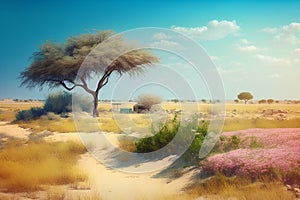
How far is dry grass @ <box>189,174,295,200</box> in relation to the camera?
6652 millimetres

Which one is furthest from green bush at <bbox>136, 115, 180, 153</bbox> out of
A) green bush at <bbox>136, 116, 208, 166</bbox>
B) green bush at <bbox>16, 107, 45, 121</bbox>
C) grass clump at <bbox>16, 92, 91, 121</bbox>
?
green bush at <bbox>16, 107, 45, 121</bbox>

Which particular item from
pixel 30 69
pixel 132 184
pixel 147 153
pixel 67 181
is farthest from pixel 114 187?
pixel 30 69

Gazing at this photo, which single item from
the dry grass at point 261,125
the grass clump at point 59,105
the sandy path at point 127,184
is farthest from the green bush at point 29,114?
the dry grass at point 261,125

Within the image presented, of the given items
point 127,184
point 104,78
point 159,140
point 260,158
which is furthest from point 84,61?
point 260,158

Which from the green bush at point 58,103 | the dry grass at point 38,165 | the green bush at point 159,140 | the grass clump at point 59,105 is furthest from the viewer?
the green bush at point 58,103

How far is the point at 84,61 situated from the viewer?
56.1 feet

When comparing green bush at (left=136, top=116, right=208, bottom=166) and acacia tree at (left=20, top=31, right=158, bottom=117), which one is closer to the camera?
green bush at (left=136, top=116, right=208, bottom=166)

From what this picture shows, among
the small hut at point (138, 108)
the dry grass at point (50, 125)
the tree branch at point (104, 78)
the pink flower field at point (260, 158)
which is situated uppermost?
the tree branch at point (104, 78)

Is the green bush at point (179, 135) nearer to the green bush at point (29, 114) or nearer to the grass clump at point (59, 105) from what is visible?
the grass clump at point (59, 105)

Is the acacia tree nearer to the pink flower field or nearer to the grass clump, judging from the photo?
the grass clump

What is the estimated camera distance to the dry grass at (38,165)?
7953 mm

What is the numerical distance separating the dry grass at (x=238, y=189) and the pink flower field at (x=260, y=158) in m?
0.28

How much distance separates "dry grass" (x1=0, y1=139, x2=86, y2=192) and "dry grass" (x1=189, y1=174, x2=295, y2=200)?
9.80 feet

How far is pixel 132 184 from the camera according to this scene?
27.5ft
